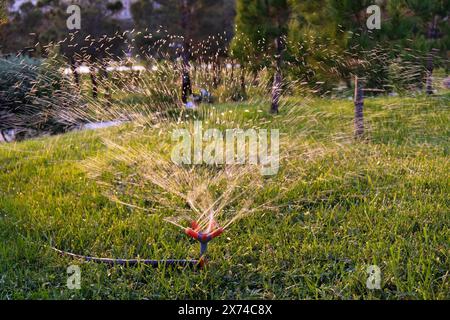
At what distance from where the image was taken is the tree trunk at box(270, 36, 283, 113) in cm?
875

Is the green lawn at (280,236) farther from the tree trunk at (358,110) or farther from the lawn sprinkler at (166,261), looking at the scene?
the tree trunk at (358,110)

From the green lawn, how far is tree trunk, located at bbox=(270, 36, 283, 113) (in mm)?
3198

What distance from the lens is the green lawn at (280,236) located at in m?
3.10

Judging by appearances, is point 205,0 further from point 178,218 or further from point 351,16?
point 178,218

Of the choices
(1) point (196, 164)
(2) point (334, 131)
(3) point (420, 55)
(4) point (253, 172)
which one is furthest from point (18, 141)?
(3) point (420, 55)

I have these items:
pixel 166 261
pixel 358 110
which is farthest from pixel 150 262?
pixel 358 110

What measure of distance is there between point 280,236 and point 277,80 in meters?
6.01

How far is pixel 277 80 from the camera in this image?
368 inches

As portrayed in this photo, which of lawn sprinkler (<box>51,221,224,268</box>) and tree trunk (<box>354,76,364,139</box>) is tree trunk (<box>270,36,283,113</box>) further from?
lawn sprinkler (<box>51,221,224,268</box>)

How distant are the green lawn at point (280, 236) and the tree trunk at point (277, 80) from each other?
10.5 ft

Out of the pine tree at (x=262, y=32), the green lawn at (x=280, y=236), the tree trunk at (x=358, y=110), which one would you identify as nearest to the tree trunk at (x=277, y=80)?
the pine tree at (x=262, y=32)

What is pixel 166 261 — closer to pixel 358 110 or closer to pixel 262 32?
pixel 358 110

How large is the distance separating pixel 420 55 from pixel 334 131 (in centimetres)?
155

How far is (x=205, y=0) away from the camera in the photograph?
18.3 m
